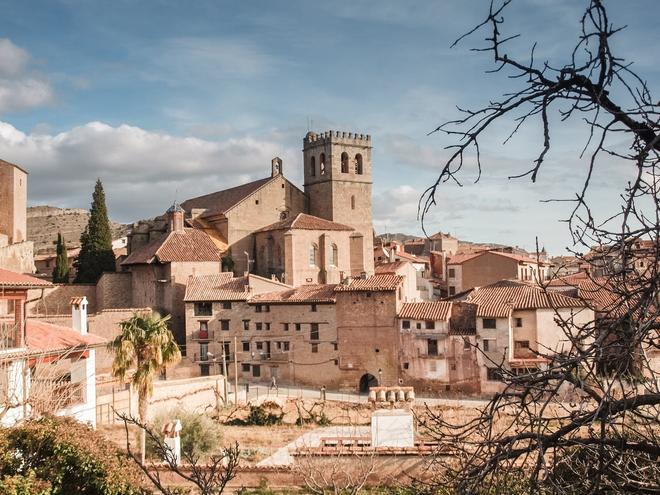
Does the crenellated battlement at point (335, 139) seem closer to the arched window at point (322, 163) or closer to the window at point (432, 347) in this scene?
the arched window at point (322, 163)

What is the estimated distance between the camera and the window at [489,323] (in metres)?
35.2

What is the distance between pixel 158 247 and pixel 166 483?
1078 inches

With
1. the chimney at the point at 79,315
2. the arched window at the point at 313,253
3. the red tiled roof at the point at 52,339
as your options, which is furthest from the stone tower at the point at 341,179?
the red tiled roof at the point at 52,339

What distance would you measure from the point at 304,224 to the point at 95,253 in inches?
550

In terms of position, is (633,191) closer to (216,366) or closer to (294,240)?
(216,366)

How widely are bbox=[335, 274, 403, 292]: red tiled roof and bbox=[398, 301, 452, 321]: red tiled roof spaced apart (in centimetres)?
143

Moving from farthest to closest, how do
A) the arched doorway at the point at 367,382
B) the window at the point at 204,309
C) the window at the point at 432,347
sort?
the window at the point at 204,309 < the arched doorway at the point at 367,382 < the window at the point at 432,347

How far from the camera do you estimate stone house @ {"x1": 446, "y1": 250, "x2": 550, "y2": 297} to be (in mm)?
53156

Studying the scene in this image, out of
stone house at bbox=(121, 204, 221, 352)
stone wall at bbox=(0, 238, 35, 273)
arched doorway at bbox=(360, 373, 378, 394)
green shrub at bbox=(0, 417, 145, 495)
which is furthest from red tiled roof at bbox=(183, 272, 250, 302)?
green shrub at bbox=(0, 417, 145, 495)

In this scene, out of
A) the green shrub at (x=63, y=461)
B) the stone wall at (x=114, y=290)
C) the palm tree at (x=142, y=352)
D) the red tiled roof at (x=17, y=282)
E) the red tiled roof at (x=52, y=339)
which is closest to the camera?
the green shrub at (x=63, y=461)

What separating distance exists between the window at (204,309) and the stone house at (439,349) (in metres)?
10.9

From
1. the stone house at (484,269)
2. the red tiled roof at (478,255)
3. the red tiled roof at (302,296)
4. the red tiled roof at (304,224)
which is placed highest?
the red tiled roof at (304,224)

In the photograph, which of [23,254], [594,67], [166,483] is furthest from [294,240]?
[594,67]

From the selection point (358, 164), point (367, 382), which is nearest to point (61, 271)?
point (358, 164)
